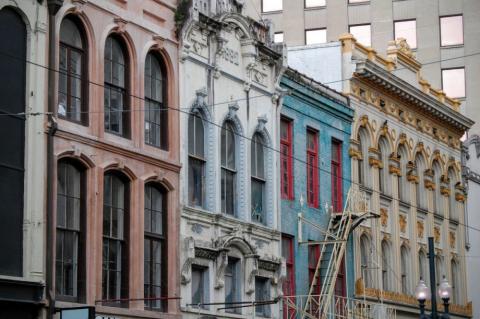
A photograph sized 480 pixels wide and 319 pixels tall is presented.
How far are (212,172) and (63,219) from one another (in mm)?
6677

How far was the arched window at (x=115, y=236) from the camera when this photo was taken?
29562mm

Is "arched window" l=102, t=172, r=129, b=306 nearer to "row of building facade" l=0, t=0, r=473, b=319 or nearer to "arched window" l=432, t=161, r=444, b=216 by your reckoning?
"row of building facade" l=0, t=0, r=473, b=319

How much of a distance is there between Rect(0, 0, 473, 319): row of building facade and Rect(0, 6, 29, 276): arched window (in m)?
0.03

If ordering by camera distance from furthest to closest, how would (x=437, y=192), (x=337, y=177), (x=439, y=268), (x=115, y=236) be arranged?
(x=437, y=192)
(x=439, y=268)
(x=337, y=177)
(x=115, y=236)

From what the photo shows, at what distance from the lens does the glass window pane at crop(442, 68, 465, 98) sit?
70812mm

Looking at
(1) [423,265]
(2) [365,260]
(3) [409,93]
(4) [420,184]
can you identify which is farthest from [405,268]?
(3) [409,93]

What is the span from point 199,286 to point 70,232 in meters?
5.86

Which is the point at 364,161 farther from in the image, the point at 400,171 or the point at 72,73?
the point at 72,73

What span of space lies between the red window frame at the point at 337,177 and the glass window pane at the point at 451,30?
3051 cm

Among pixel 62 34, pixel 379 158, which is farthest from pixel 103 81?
pixel 379 158

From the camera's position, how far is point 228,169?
35.1 metres

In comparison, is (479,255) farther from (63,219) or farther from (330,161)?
(63,219)

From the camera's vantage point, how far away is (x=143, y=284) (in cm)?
3056

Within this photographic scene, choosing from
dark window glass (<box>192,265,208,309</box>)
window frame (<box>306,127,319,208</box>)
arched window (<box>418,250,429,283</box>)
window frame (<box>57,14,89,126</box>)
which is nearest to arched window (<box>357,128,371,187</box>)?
window frame (<box>306,127,319,208</box>)
